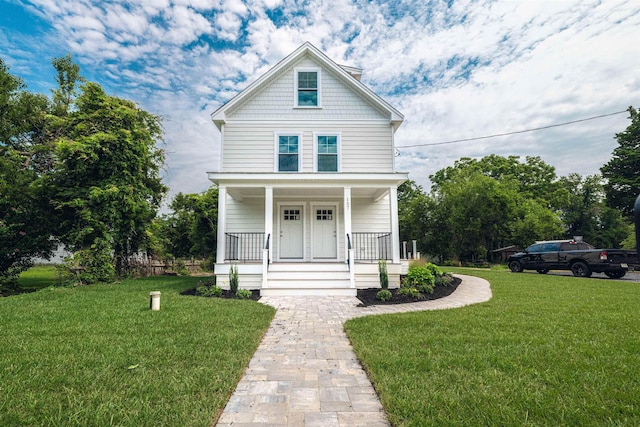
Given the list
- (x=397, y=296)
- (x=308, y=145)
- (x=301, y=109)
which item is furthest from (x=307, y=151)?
(x=397, y=296)

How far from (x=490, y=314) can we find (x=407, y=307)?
1.64 meters

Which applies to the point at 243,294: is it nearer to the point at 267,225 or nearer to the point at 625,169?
the point at 267,225

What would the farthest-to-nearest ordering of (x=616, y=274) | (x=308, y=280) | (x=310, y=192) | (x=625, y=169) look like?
(x=625, y=169), (x=616, y=274), (x=310, y=192), (x=308, y=280)

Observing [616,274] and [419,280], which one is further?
[616,274]

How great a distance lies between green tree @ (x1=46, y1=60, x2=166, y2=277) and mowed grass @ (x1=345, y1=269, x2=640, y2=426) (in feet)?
33.1

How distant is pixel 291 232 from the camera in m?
11.1

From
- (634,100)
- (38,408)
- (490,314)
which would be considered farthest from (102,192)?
(634,100)

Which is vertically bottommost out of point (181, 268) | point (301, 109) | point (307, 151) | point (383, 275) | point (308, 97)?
point (181, 268)

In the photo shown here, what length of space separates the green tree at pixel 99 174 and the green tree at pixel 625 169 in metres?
26.4

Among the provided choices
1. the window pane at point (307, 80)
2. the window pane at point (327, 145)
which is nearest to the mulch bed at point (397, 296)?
the window pane at point (327, 145)

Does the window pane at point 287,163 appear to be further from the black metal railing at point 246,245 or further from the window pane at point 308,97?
the black metal railing at point 246,245

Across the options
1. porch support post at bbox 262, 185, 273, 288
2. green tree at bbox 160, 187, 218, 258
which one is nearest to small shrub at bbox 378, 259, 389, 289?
porch support post at bbox 262, 185, 273, 288

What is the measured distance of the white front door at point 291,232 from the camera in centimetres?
1097

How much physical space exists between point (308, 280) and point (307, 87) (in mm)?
6933
